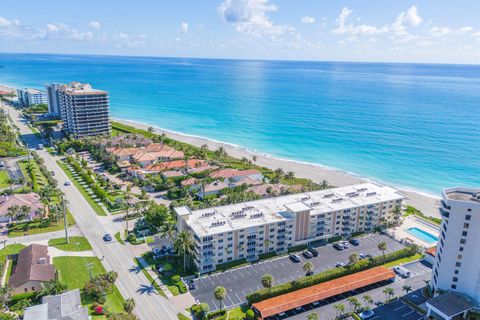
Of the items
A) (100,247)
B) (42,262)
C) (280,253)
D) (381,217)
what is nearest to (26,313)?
(42,262)

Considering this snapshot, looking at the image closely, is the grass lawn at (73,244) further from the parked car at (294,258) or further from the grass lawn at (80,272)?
the parked car at (294,258)

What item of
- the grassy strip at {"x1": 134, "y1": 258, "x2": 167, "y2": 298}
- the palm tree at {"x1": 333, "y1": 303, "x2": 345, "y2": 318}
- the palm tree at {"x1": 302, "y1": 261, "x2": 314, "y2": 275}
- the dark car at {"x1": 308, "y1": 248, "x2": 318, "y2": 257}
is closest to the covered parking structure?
the palm tree at {"x1": 333, "y1": 303, "x2": 345, "y2": 318}

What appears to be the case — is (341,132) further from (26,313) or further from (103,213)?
(26,313)

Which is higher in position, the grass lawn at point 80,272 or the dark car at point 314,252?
the dark car at point 314,252

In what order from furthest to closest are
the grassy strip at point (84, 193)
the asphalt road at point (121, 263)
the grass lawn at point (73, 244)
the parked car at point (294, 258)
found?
the grassy strip at point (84, 193)
the grass lawn at point (73, 244)
the parked car at point (294, 258)
the asphalt road at point (121, 263)

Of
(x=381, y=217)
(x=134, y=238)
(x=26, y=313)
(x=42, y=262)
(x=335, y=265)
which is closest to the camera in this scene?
(x=26, y=313)

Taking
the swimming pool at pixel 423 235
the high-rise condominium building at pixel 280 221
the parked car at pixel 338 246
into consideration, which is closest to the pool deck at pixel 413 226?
the swimming pool at pixel 423 235

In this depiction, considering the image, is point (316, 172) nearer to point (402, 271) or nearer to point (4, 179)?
point (402, 271)

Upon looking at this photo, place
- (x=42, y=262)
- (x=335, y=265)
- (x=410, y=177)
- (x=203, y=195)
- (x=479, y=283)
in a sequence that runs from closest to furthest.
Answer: (x=479, y=283) → (x=42, y=262) → (x=335, y=265) → (x=203, y=195) → (x=410, y=177)
